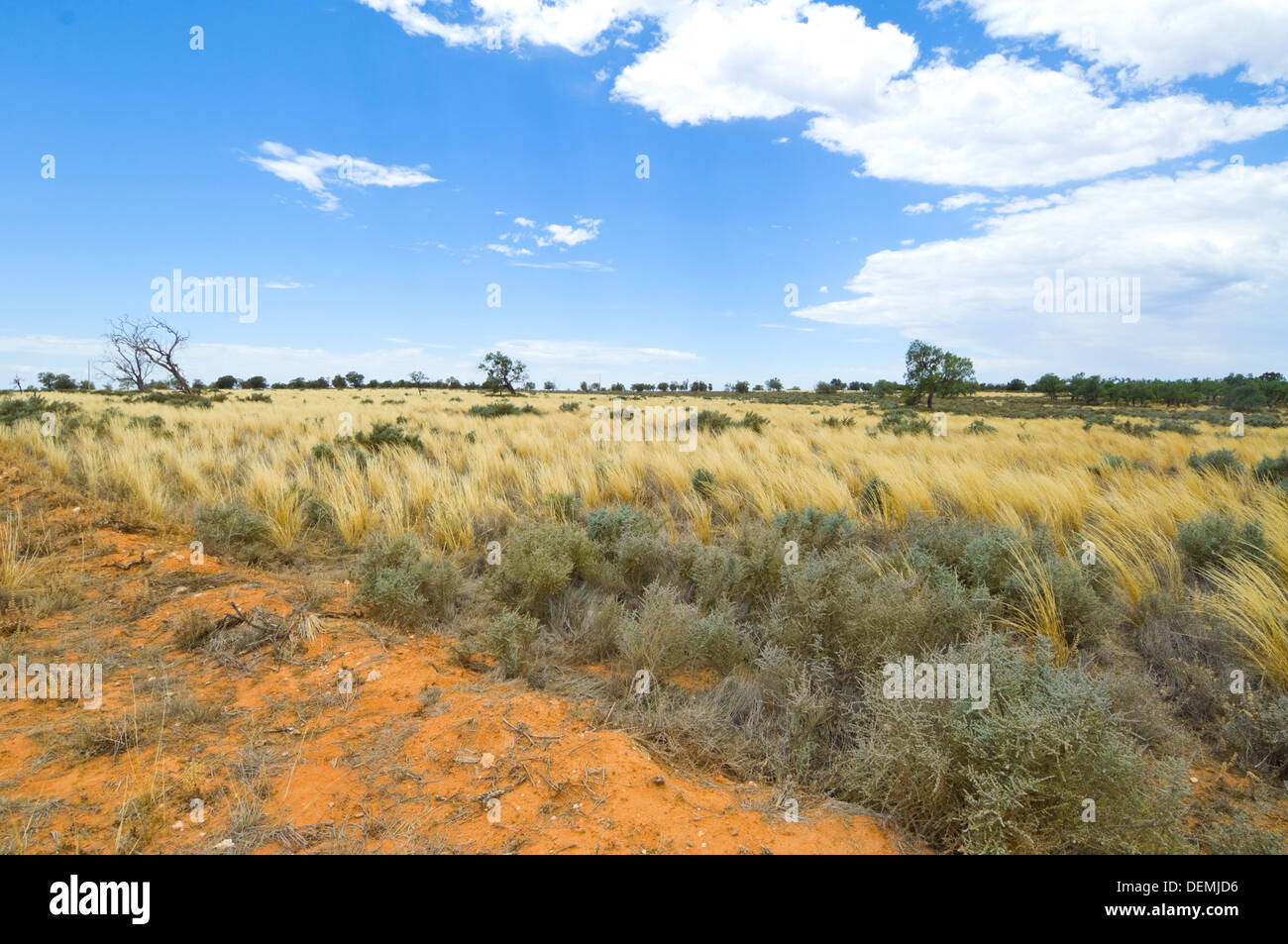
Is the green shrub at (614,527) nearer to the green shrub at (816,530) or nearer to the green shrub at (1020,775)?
the green shrub at (816,530)

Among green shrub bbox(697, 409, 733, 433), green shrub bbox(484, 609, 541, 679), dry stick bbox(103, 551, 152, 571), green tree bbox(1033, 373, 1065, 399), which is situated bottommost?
green shrub bbox(484, 609, 541, 679)

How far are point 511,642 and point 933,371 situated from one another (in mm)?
44159

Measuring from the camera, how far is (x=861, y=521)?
6.04 meters

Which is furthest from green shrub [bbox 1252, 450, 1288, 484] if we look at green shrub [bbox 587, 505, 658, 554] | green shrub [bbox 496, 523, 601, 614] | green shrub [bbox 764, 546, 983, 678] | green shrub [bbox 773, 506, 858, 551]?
green shrub [bbox 496, 523, 601, 614]

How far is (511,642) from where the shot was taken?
3539mm

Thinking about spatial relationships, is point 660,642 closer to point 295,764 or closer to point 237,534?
point 295,764

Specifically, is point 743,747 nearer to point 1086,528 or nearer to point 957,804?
point 957,804

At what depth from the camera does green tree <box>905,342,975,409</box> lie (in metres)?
40.2

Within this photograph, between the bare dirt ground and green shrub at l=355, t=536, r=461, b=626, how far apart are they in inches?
8.0

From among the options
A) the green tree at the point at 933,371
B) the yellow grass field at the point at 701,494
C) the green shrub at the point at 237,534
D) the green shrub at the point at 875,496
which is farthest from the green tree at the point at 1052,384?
the green shrub at the point at 237,534

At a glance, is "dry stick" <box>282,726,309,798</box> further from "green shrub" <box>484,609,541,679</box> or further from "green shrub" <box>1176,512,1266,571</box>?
"green shrub" <box>1176,512,1266,571</box>

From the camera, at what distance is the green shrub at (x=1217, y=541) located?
4480mm
